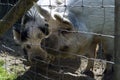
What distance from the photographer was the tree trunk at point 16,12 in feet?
9.84

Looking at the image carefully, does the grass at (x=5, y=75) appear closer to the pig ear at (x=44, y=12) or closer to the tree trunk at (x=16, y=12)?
the pig ear at (x=44, y=12)

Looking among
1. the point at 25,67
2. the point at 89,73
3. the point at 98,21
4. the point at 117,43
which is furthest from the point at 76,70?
the point at 117,43

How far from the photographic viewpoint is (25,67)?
4629 millimetres

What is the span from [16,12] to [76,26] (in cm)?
94

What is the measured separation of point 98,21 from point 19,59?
1519mm

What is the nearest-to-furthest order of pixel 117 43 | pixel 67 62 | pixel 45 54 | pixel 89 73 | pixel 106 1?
1. pixel 117 43
2. pixel 106 1
3. pixel 45 54
4. pixel 89 73
5. pixel 67 62

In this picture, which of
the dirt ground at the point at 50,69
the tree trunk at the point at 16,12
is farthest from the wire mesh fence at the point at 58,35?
the tree trunk at the point at 16,12

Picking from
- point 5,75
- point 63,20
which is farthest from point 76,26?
point 5,75

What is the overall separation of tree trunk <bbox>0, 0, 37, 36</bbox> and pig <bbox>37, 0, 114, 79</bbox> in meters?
0.55

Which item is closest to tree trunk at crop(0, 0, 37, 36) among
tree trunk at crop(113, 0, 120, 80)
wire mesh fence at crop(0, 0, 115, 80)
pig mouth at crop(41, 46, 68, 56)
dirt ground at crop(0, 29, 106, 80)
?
wire mesh fence at crop(0, 0, 115, 80)

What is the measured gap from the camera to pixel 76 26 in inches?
151

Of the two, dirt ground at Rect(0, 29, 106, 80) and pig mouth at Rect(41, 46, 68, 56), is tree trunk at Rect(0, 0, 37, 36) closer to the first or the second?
pig mouth at Rect(41, 46, 68, 56)

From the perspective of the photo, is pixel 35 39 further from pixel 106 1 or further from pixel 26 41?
pixel 106 1

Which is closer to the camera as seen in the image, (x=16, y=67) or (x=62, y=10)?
(x=62, y=10)
